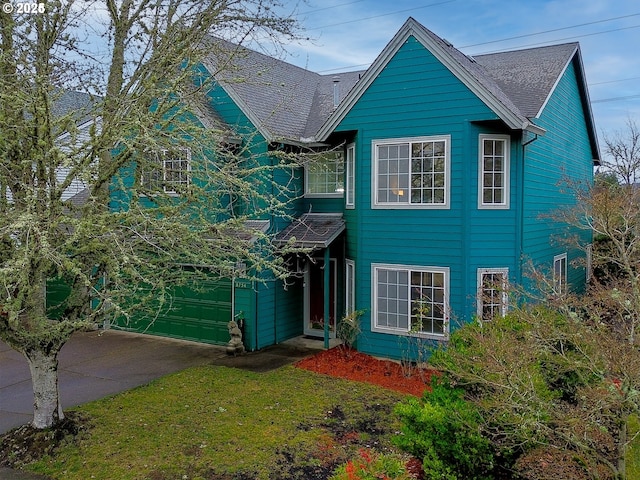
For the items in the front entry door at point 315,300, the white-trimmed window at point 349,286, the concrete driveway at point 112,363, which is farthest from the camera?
the front entry door at point 315,300

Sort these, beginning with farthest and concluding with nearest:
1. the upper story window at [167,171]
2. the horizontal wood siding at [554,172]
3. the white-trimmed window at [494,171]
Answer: the horizontal wood siding at [554,172] < the white-trimmed window at [494,171] < the upper story window at [167,171]

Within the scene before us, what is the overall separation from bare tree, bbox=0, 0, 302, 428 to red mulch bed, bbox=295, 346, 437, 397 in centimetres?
430

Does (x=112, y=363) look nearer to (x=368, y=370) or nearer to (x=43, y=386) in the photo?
(x=43, y=386)

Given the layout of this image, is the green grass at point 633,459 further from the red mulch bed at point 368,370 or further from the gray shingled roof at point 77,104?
the gray shingled roof at point 77,104

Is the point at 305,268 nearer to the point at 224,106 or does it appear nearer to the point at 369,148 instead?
the point at 369,148

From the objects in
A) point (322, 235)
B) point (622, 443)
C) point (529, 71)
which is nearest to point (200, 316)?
point (322, 235)

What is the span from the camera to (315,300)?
47.2ft

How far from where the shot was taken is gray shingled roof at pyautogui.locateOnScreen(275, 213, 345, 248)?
12.4 meters

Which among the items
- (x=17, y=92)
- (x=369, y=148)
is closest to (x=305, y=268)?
(x=369, y=148)

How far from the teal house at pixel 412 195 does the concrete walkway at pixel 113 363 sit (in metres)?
0.69

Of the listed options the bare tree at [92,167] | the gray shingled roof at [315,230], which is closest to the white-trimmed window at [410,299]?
the gray shingled roof at [315,230]

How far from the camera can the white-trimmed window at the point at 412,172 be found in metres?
11.1

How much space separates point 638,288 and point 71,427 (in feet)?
26.5

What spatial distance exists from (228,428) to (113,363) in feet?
16.9
